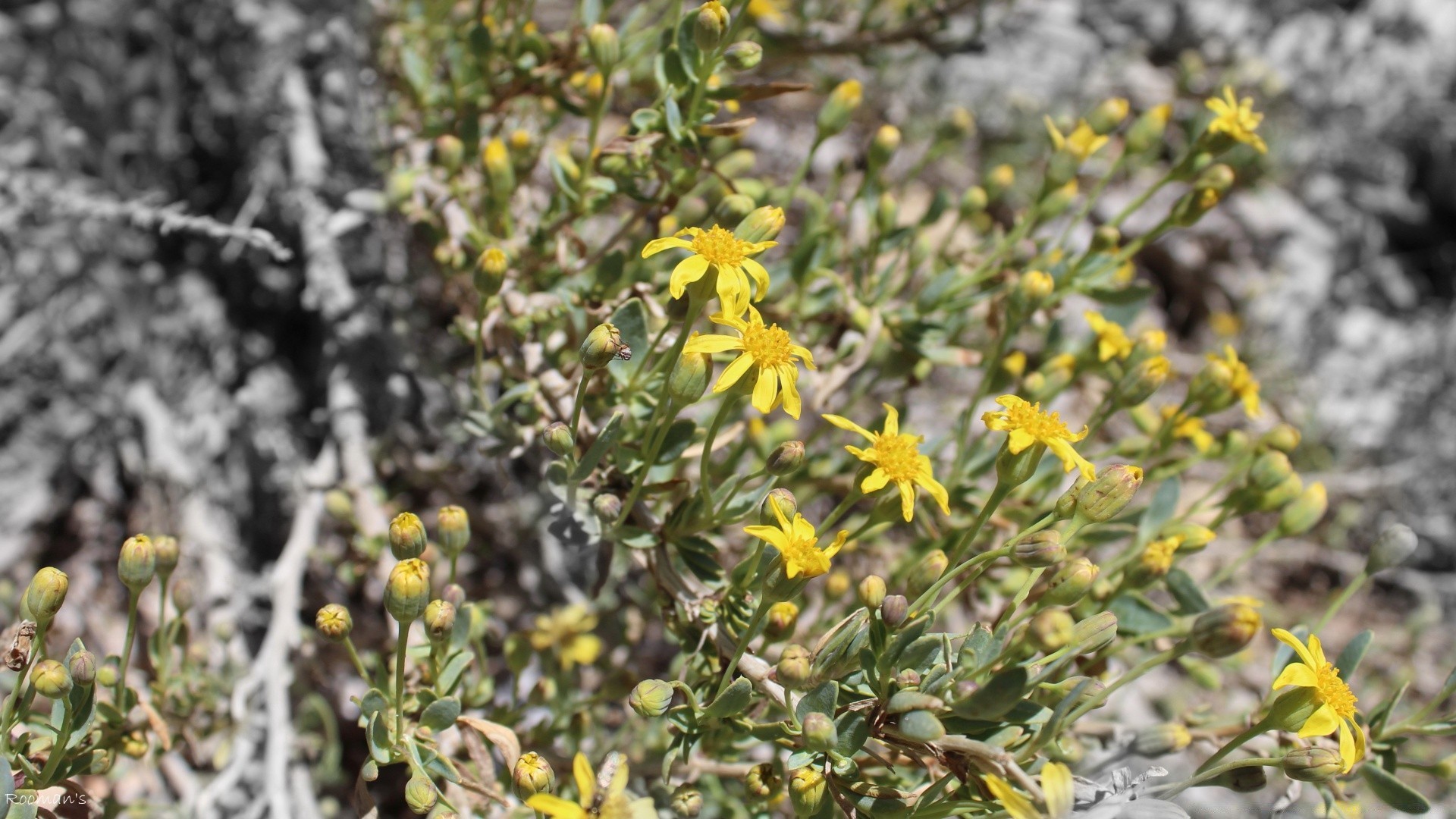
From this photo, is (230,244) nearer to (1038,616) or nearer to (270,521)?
(270,521)

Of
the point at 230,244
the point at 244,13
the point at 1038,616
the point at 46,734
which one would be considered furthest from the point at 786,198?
the point at 244,13

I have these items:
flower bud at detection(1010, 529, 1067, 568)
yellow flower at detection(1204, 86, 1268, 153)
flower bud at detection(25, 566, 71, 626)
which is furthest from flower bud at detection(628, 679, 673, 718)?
yellow flower at detection(1204, 86, 1268, 153)

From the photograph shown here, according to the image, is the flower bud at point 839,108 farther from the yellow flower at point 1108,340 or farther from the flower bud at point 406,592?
the flower bud at point 406,592

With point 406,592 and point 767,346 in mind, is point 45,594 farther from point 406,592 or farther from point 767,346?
point 767,346

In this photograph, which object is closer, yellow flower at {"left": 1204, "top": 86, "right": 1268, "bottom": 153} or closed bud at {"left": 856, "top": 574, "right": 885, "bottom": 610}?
closed bud at {"left": 856, "top": 574, "right": 885, "bottom": 610}

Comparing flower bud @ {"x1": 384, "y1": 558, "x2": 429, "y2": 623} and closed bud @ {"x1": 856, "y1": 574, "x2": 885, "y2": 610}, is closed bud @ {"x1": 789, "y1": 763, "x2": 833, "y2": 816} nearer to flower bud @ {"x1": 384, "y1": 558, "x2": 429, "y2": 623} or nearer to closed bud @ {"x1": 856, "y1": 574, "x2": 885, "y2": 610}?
closed bud @ {"x1": 856, "y1": 574, "x2": 885, "y2": 610}

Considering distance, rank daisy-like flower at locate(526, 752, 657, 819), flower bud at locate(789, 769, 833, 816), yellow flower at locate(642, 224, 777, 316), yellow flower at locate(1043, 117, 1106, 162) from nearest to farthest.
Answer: daisy-like flower at locate(526, 752, 657, 819) → flower bud at locate(789, 769, 833, 816) → yellow flower at locate(642, 224, 777, 316) → yellow flower at locate(1043, 117, 1106, 162)
